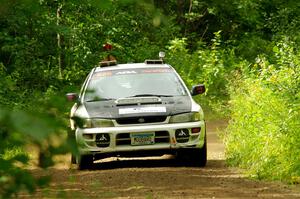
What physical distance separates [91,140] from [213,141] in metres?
5.65

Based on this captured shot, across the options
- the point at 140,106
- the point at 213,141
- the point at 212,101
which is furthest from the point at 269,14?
the point at 140,106

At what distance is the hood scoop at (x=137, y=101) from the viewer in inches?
460

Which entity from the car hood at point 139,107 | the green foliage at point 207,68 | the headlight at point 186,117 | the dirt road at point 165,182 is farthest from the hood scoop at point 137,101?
the green foliage at point 207,68

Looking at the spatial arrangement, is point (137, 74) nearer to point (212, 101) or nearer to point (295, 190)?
point (295, 190)

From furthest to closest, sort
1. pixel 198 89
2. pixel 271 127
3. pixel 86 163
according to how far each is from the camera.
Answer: pixel 198 89, pixel 86 163, pixel 271 127

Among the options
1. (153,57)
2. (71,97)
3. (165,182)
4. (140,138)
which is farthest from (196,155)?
(153,57)

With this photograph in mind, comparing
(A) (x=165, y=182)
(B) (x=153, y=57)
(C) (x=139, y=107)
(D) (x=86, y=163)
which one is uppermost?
(C) (x=139, y=107)

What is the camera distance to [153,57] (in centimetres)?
2745

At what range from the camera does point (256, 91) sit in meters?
13.3

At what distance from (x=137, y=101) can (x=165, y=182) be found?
173 centimetres

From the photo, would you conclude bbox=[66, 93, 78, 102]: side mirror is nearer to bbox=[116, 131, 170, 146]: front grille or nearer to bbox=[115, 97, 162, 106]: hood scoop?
bbox=[116, 131, 170, 146]: front grille

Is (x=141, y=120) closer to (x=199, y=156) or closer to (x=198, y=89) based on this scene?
(x=199, y=156)

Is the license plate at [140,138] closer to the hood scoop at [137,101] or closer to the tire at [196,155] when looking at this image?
the hood scoop at [137,101]

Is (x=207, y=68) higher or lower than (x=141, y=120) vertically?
lower
